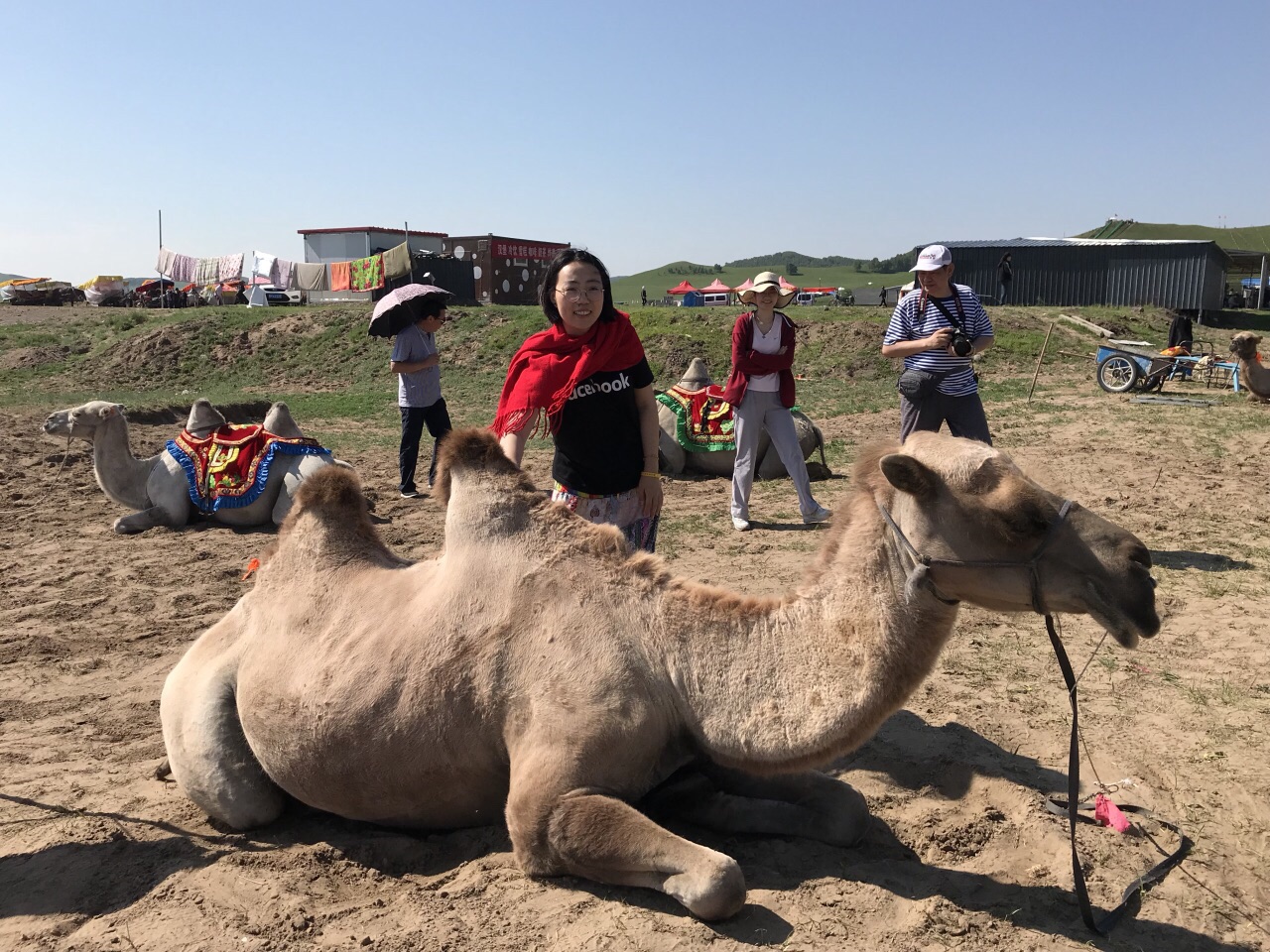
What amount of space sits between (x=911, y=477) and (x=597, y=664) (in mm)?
1158

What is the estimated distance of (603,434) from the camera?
14.3 feet

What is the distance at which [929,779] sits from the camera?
4.03 meters

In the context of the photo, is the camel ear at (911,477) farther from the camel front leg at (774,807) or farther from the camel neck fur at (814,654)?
the camel front leg at (774,807)

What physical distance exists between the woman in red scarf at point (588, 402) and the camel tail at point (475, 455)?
525 mm

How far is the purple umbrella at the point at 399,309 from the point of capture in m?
10.1

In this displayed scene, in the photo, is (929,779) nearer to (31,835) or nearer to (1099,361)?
(31,835)

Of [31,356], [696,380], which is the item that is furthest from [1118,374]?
[31,356]

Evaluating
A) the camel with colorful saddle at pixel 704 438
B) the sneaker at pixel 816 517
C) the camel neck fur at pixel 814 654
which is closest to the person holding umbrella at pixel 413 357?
the camel with colorful saddle at pixel 704 438

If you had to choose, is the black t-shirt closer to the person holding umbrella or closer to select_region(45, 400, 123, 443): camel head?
the person holding umbrella

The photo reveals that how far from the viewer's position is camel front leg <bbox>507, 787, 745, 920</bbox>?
2861 mm

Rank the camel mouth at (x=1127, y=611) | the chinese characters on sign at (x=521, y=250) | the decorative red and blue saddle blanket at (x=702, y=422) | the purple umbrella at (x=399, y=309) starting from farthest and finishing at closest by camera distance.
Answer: the chinese characters on sign at (x=521, y=250)
the decorative red and blue saddle blanket at (x=702, y=422)
the purple umbrella at (x=399, y=309)
the camel mouth at (x=1127, y=611)

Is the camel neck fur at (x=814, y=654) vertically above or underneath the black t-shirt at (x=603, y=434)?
underneath

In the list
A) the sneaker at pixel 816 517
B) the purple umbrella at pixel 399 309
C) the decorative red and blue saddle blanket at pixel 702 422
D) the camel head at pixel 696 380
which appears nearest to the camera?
the sneaker at pixel 816 517

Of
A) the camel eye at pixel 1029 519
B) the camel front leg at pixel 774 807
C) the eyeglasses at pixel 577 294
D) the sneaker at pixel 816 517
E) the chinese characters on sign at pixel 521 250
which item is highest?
the chinese characters on sign at pixel 521 250
